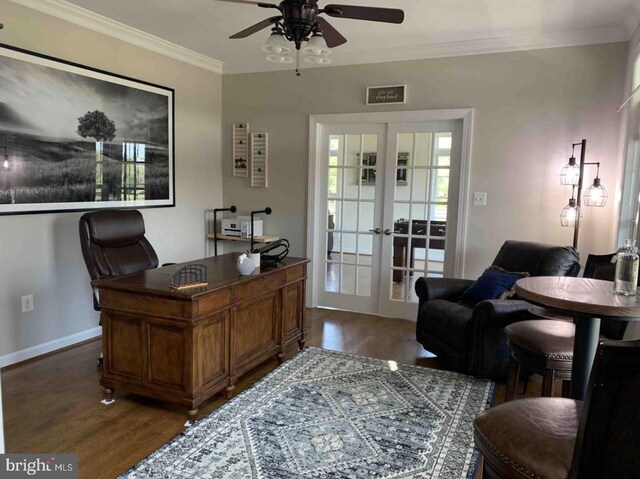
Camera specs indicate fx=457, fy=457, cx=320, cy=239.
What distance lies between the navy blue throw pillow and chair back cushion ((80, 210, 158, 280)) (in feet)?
8.08

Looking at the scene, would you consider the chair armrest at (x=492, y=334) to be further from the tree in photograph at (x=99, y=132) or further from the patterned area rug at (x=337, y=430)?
the tree in photograph at (x=99, y=132)

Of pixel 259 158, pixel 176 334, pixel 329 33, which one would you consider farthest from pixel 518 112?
pixel 176 334

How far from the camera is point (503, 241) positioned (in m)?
4.14

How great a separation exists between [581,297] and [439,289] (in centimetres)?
190

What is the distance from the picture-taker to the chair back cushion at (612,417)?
1039 millimetres

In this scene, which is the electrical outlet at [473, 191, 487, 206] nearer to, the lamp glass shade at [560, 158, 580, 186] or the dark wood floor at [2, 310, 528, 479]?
the lamp glass shade at [560, 158, 580, 186]

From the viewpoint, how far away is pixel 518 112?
401 centimetres

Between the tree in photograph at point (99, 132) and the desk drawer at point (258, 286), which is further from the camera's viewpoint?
the tree in photograph at point (99, 132)

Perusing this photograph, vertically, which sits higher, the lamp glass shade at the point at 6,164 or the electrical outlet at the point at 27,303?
the lamp glass shade at the point at 6,164

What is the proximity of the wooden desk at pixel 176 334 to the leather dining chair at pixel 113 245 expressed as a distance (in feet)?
1.73

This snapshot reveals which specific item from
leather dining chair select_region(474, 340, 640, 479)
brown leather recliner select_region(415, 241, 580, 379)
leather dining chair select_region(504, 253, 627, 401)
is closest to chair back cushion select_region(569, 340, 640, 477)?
leather dining chair select_region(474, 340, 640, 479)

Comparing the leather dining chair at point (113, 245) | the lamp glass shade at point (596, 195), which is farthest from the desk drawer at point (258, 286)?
the lamp glass shade at point (596, 195)

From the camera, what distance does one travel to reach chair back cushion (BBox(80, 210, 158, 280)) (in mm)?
3146

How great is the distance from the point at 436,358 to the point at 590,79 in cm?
261
